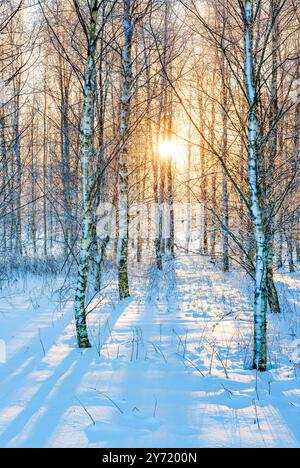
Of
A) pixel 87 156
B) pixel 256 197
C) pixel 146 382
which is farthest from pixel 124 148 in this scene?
pixel 146 382

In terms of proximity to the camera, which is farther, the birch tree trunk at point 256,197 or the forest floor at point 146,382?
the birch tree trunk at point 256,197

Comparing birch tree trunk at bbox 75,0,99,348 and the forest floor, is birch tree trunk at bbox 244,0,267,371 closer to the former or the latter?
the forest floor

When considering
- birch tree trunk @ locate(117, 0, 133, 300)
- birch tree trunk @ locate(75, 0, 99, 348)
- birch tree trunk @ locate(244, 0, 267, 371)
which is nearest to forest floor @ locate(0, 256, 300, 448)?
birch tree trunk @ locate(244, 0, 267, 371)

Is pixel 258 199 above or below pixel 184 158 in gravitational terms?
below

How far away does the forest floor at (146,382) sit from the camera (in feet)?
8.17

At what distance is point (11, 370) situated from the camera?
3717mm

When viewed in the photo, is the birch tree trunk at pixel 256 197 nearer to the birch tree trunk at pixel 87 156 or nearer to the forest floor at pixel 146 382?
the forest floor at pixel 146 382

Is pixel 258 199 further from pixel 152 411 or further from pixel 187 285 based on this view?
pixel 187 285

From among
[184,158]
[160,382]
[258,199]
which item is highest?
[184,158]

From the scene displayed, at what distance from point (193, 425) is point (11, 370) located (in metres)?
2.20

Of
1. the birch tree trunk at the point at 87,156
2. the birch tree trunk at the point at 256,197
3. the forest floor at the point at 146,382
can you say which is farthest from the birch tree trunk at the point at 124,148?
the birch tree trunk at the point at 256,197

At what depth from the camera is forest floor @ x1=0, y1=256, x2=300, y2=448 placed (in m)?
2.49

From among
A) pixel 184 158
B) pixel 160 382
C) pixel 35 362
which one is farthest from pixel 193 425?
pixel 184 158

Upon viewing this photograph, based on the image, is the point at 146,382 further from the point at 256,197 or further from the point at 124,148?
the point at 124,148
